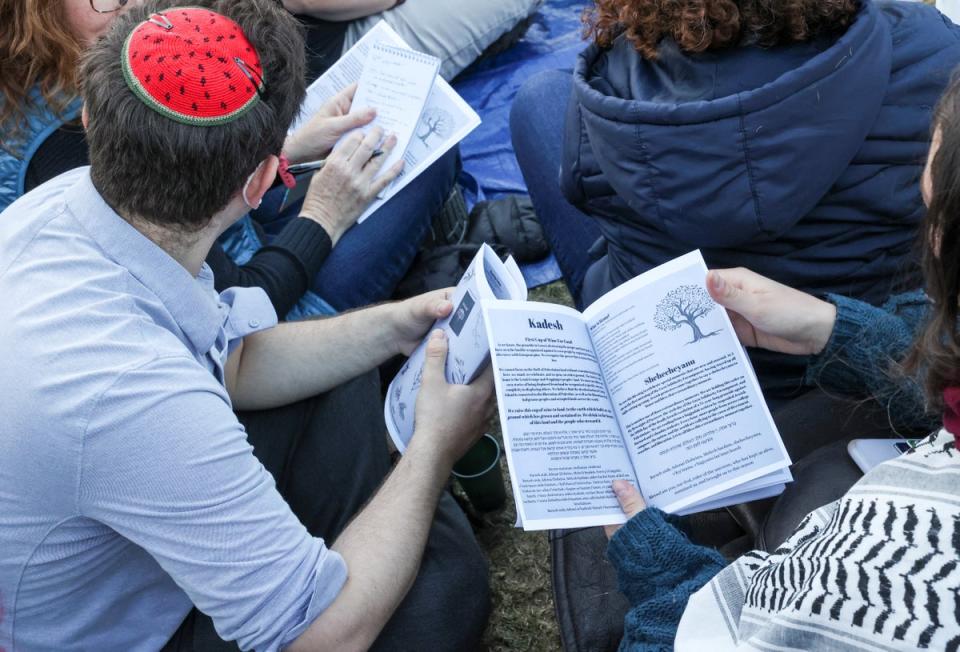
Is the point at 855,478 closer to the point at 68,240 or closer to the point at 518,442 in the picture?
the point at 518,442

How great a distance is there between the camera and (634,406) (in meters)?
1.35

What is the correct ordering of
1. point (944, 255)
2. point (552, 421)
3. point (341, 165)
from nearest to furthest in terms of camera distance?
point (944, 255) → point (552, 421) → point (341, 165)

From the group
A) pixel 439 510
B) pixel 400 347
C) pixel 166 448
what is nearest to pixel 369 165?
pixel 400 347

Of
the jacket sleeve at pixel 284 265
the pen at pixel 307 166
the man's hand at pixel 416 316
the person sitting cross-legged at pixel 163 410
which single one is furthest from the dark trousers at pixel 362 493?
the pen at pixel 307 166

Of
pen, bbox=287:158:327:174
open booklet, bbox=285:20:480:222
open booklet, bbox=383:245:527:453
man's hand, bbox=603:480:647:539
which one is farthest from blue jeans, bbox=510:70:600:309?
man's hand, bbox=603:480:647:539

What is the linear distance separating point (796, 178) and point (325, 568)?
87cm

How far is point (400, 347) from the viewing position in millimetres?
1695

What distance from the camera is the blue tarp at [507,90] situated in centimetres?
278

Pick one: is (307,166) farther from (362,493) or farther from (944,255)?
(944,255)

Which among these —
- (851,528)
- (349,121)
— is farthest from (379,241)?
(851,528)

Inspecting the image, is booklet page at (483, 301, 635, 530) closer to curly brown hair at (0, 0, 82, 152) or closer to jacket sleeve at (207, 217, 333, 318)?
jacket sleeve at (207, 217, 333, 318)

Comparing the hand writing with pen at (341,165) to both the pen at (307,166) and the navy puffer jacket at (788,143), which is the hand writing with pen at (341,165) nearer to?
the pen at (307,166)

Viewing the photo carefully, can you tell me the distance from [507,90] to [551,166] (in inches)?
37.9

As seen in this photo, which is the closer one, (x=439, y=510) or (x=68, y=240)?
(x=68, y=240)
